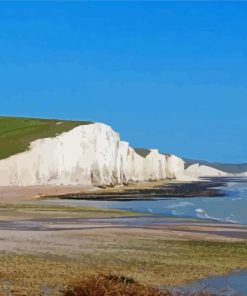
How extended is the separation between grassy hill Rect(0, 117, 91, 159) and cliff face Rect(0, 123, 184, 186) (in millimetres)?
1505

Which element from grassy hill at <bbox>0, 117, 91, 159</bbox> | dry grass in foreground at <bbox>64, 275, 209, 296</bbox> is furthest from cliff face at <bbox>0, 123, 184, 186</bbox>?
dry grass in foreground at <bbox>64, 275, 209, 296</bbox>

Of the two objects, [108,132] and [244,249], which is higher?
[108,132]

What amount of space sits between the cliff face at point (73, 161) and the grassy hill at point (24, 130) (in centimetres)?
151

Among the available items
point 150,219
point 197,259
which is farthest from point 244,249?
point 150,219

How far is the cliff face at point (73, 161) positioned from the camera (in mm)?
80062

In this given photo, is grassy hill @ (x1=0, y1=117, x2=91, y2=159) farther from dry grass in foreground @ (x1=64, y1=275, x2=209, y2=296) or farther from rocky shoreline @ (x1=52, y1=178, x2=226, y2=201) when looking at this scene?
dry grass in foreground @ (x1=64, y1=275, x2=209, y2=296)

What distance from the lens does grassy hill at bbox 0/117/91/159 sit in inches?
3307

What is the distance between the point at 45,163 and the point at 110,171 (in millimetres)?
20190

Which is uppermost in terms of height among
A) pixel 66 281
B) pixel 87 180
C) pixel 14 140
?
pixel 14 140

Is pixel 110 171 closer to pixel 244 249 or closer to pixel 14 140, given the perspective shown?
pixel 14 140

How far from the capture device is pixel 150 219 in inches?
1462

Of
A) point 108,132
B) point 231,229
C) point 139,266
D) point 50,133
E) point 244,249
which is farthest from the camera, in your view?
point 108,132

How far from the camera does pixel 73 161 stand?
90.8 metres

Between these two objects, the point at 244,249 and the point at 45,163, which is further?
the point at 45,163
